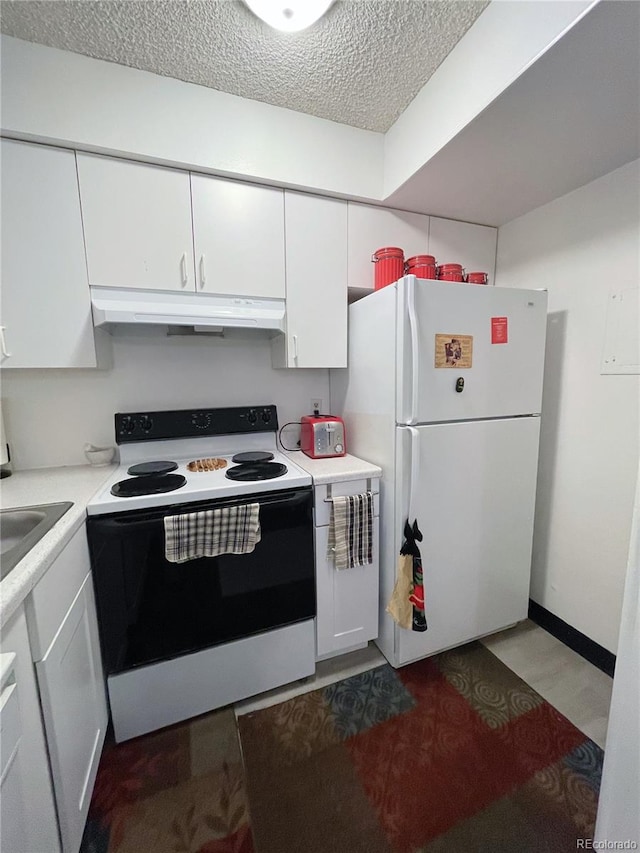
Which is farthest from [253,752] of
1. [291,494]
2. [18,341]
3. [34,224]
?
[34,224]

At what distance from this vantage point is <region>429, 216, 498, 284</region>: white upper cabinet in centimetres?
198

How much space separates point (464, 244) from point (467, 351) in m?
0.93

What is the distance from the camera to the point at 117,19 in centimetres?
118

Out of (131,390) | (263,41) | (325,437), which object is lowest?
(325,437)

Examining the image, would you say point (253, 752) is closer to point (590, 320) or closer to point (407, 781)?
point (407, 781)

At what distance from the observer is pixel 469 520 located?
1.65m

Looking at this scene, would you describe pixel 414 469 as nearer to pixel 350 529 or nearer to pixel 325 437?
pixel 350 529

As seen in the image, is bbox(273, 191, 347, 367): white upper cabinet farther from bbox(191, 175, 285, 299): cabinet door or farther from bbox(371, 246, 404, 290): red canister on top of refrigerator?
bbox(371, 246, 404, 290): red canister on top of refrigerator

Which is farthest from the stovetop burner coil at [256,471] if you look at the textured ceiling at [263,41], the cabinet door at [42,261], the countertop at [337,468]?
the textured ceiling at [263,41]

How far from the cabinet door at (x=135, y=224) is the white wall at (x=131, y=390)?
380 mm

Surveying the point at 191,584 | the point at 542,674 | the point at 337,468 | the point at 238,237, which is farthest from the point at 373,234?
the point at 542,674

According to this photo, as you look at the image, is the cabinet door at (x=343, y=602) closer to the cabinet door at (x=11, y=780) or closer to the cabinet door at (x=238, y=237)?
the cabinet door at (x=11, y=780)

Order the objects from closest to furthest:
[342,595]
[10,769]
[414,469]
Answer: [10,769] < [414,469] < [342,595]

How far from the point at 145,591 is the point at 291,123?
2.12m
